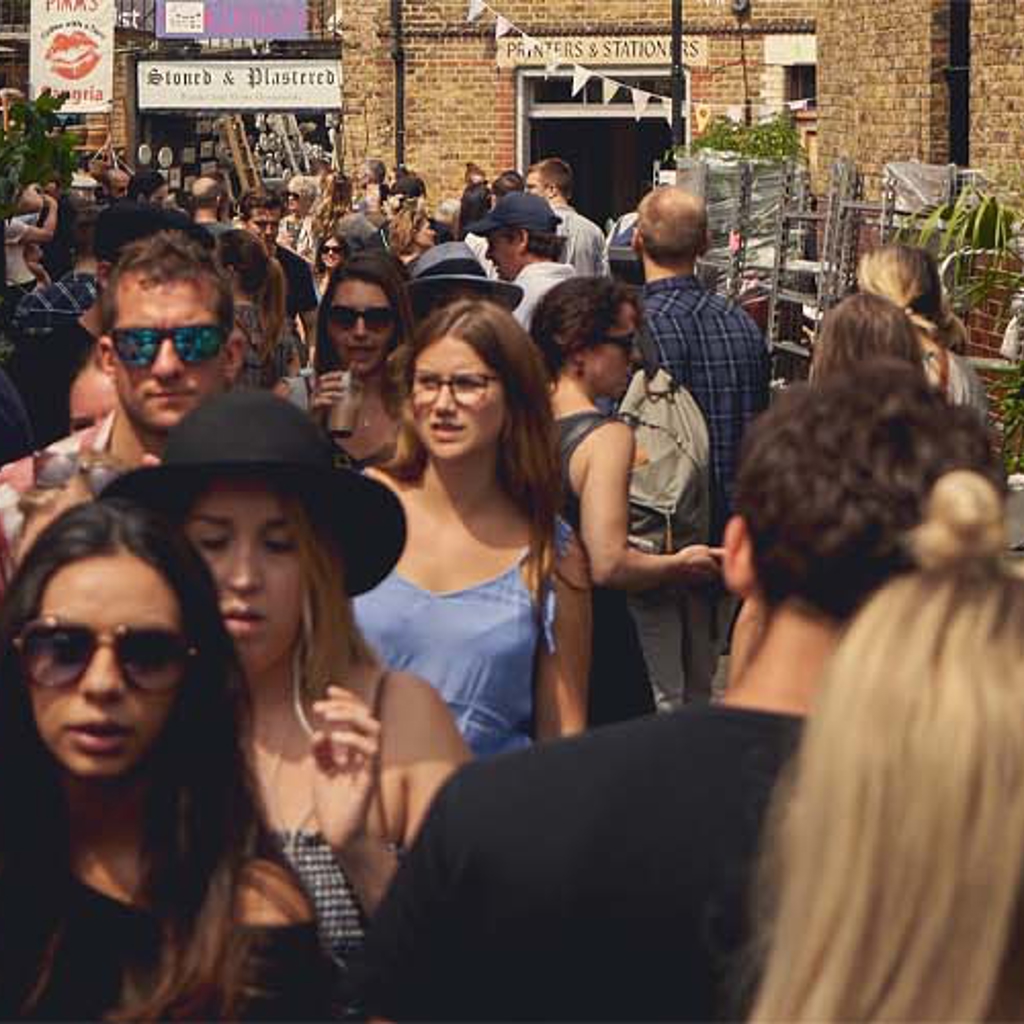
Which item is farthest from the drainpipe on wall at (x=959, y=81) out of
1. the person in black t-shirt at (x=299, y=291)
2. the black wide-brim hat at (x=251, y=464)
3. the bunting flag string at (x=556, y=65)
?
the black wide-brim hat at (x=251, y=464)

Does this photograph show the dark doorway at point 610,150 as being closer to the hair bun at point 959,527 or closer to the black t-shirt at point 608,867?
the black t-shirt at point 608,867

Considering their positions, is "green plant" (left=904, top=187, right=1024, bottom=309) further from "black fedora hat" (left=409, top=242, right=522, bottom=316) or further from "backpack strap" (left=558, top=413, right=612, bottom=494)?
"backpack strap" (left=558, top=413, right=612, bottom=494)

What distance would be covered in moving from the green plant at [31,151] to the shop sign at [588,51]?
94.9 ft

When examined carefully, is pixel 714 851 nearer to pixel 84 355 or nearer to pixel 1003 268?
pixel 84 355

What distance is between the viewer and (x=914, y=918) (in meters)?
2.91

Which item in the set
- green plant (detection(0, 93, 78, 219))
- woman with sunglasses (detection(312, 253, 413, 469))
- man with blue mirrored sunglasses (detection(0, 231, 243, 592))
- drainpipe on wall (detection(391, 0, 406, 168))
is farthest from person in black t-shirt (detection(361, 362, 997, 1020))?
drainpipe on wall (detection(391, 0, 406, 168))

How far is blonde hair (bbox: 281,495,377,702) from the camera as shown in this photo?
473 cm

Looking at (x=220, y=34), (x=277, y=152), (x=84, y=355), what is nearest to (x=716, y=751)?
(x=84, y=355)

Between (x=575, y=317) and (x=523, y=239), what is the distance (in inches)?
195

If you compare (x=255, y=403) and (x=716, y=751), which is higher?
(x=255, y=403)

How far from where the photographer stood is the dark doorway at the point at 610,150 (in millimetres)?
43469

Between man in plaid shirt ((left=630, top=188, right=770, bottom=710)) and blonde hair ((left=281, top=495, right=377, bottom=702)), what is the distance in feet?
13.0

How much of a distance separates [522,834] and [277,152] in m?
40.4

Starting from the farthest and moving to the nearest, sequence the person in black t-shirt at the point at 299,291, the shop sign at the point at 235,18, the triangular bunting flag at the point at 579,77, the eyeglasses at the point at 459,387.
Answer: the shop sign at the point at 235,18, the triangular bunting flag at the point at 579,77, the person in black t-shirt at the point at 299,291, the eyeglasses at the point at 459,387
